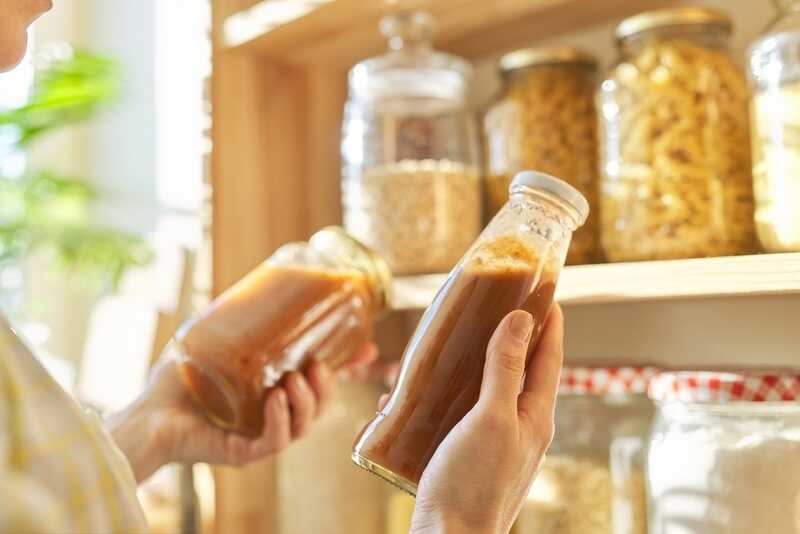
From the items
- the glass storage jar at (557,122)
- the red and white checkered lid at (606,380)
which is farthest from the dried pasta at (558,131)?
the red and white checkered lid at (606,380)

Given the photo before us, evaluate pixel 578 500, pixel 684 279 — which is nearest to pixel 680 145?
pixel 684 279

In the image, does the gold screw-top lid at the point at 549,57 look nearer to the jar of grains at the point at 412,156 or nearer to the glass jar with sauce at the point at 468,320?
the jar of grains at the point at 412,156

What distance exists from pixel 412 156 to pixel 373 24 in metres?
0.17

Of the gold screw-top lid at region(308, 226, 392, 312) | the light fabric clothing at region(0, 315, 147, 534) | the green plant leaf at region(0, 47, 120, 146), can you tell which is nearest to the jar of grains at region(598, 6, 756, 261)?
the gold screw-top lid at region(308, 226, 392, 312)

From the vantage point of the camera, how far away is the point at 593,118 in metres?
0.87

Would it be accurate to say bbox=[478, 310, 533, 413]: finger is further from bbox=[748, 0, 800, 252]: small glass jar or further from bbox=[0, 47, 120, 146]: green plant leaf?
bbox=[0, 47, 120, 146]: green plant leaf

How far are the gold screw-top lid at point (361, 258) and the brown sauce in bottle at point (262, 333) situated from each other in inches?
0.4

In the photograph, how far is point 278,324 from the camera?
758 mm

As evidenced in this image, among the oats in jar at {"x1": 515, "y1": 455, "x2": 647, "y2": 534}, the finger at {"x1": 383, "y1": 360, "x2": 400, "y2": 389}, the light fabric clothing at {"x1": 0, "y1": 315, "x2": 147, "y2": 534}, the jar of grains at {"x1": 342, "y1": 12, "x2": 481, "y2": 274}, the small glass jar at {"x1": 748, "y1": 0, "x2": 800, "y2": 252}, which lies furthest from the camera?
the finger at {"x1": 383, "y1": 360, "x2": 400, "y2": 389}

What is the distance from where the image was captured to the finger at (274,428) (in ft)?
2.60

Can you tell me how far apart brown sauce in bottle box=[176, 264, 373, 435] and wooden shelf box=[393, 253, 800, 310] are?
0.20m

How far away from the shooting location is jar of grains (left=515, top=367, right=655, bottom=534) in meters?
0.77

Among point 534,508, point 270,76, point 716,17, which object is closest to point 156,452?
point 534,508

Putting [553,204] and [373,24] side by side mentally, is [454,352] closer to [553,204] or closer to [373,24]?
[553,204]
